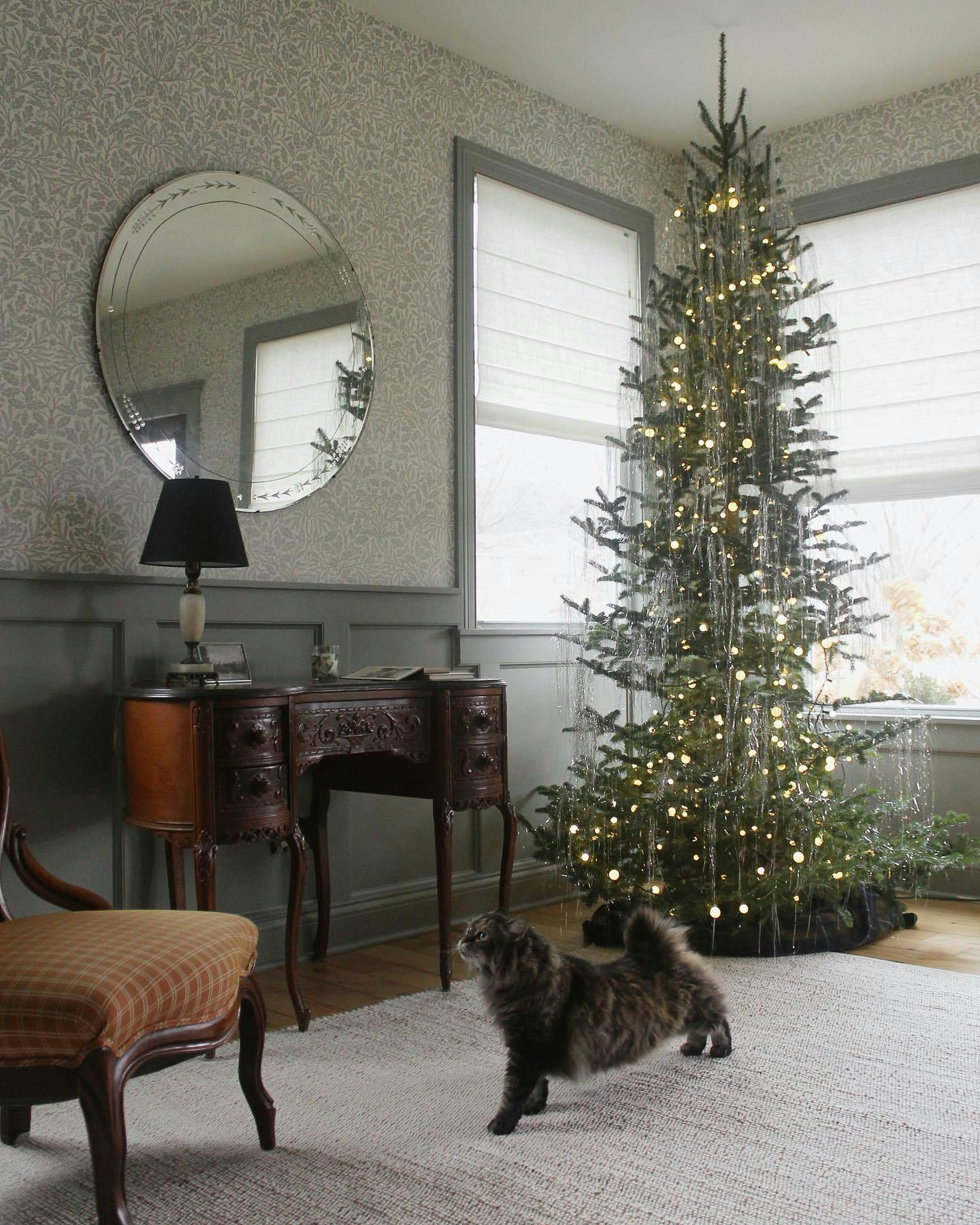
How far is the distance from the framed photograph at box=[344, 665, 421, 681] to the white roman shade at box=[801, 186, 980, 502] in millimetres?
2149

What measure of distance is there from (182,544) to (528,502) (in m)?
1.82

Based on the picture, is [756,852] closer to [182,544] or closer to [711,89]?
[182,544]

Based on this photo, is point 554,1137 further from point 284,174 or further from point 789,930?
point 284,174

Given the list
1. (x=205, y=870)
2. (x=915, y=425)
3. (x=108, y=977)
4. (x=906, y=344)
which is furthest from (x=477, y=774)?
(x=906, y=344)

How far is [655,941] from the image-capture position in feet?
7.91

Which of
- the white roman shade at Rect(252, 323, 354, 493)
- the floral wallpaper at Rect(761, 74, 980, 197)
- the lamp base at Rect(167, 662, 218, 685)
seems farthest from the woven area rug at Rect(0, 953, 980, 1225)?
the floral wallpaper at Rect(761, 74, 980, 197)

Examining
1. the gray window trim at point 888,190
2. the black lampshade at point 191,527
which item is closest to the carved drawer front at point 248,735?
the black lampshade at point 191,527

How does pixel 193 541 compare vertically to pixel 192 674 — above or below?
above

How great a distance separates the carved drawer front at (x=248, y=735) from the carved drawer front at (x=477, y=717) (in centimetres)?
59

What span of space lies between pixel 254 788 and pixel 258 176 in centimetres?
184

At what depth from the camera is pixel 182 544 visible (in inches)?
107

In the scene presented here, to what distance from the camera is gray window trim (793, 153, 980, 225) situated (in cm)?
432

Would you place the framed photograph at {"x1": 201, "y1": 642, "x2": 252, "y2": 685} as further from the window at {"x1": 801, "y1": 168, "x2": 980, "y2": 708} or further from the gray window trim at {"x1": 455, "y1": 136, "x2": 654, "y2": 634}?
the window at {"x1": 801, "y1": 168, "x2": 980, "y2": 708}

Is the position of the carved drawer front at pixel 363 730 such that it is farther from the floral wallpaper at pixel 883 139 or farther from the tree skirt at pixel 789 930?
the floral wallpaper at pixel 883 139
